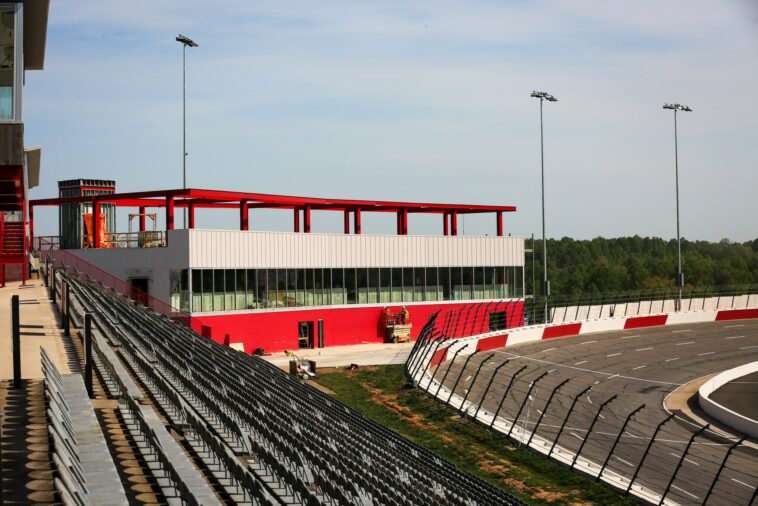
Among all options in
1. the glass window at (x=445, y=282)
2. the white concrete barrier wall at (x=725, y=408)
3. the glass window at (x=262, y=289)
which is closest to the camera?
the white concrete barrier wall at (x=725, y=408)

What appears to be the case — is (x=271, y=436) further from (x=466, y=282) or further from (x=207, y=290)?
(x=466, y=282)

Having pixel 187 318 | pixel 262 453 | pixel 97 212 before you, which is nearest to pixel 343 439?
pixel 262 453

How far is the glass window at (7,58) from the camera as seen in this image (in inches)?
799

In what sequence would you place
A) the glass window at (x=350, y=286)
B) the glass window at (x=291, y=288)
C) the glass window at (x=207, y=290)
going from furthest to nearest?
the glass window at (x=350, y=286)
the glass window at (x=291, y=288)
the glass window at (x=207, y=290)

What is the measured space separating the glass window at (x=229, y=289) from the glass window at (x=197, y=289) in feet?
4.68

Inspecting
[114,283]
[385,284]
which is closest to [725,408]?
[385,284]

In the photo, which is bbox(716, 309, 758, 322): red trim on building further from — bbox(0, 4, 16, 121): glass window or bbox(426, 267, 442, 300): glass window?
bbox(0, 4, 16, 121): glass window

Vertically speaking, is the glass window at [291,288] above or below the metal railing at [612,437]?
above

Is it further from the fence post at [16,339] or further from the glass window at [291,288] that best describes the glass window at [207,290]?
the fence post at [16,339]

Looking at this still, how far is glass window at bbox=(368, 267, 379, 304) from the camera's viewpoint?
170 ft

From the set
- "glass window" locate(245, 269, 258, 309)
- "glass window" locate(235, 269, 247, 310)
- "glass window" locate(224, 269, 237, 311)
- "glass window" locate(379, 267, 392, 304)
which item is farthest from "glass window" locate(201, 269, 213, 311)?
"glass window" locate(379, 267, 392, 304)

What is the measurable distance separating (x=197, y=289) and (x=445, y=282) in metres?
17.2

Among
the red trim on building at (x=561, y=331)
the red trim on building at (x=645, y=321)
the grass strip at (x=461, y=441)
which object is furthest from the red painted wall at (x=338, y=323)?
the grass strip at (x=461, y=441)

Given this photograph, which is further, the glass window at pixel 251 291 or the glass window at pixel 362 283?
the glass window at pixel 362 283
